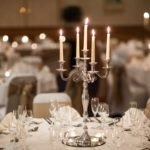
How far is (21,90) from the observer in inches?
195

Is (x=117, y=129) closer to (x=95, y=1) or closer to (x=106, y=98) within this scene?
(x=106, y=98)

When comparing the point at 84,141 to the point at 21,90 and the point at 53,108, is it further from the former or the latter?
the point at 21,90

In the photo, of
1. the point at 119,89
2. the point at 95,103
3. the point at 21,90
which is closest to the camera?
the point at 95,103

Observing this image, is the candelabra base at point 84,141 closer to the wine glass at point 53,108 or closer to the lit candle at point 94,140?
the lit candle at point 94,140

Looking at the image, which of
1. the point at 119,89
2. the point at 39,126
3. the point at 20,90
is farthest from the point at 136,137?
the point at 119,89

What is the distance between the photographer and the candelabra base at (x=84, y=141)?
7.75 feet

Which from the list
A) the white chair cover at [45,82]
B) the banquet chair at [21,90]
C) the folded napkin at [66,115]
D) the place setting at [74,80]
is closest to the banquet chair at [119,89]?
the place setting at [74,80]

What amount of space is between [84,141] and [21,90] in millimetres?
2668

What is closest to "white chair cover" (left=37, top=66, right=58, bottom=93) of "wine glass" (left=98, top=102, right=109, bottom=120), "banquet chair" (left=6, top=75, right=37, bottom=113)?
"banquet chair" (left=6, top=75, right=37, bottom=113)

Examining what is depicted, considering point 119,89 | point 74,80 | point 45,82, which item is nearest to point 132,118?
point 74,80

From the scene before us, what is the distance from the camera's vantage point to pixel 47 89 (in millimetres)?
5441

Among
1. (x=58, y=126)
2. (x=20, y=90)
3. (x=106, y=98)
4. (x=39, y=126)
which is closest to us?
(x=58, y=126)

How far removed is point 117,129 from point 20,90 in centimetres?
276

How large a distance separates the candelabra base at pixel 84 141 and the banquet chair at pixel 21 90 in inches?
87.9
